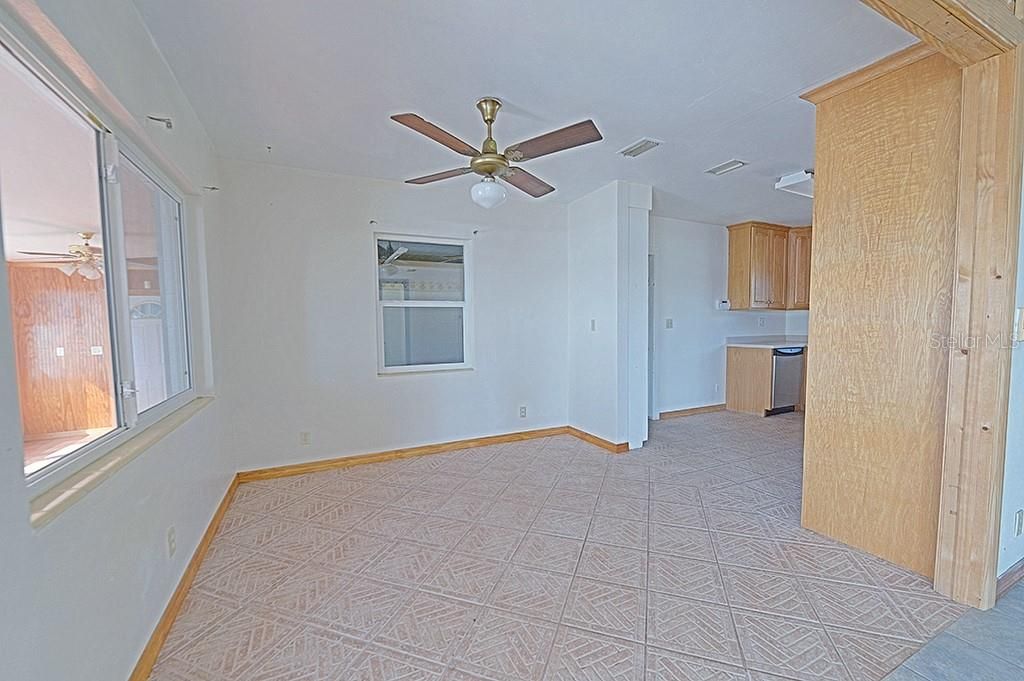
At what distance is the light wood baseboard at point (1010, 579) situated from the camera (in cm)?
188

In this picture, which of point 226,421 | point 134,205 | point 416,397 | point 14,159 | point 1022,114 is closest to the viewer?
point 14,159

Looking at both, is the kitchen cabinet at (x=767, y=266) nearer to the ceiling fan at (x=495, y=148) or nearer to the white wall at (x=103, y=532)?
the ceiling fan at (x=495, y=148)

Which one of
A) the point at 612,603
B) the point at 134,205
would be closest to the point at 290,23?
the point at 134,205

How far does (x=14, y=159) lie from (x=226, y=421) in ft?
7.40

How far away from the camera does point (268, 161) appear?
131 inches

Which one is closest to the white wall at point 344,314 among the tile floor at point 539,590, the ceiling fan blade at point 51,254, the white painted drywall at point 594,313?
the white painted drywall at point 594,313

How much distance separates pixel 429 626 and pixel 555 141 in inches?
86.7

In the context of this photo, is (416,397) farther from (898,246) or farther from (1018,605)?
(1018,605)

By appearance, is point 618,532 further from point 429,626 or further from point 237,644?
point 237,644

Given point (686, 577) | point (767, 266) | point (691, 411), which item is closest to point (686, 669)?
point (686, 577)

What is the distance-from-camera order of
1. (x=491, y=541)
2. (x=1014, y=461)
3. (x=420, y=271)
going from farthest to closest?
1. (x=420, y=271)
2. (x=491, y=541)
3. (x=1014, y=461)

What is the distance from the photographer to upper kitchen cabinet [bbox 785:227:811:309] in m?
5.81

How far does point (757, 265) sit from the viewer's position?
560 cm

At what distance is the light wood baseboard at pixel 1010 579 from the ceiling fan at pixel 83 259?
12.3 feet
